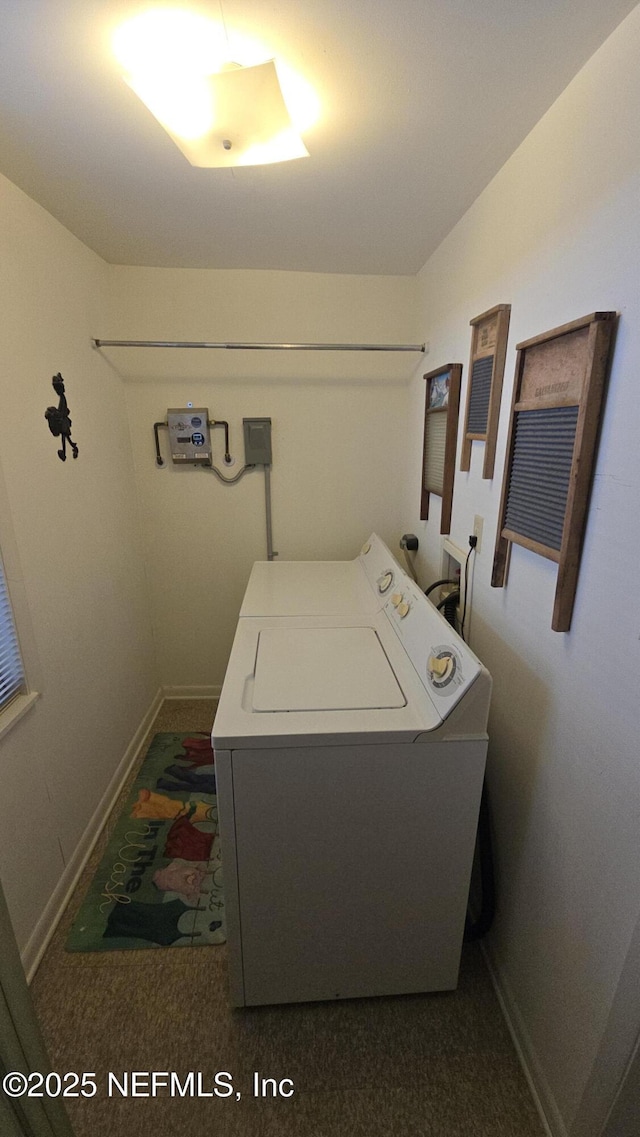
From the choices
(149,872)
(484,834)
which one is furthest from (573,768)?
(149,872)

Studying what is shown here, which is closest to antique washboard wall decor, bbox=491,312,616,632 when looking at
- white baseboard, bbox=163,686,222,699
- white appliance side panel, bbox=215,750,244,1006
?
white appliance side panel, bbox=215,750,244,1006

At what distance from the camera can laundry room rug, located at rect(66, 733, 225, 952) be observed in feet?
5.27

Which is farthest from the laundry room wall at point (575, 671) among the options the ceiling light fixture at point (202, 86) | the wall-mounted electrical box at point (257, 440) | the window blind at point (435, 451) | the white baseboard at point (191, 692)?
the white baseboard at point (191, 692)

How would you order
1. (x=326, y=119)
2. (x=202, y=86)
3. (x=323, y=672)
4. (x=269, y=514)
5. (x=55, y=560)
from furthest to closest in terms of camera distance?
1. (x=269, y=514)
2. (x=55, y=560)
3. (x=323, y=672)
4. (x=326, y=119)
5. (x=202, y=86)

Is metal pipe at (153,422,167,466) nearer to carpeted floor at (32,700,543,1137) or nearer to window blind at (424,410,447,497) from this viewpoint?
window blind at (424,410,447,497)

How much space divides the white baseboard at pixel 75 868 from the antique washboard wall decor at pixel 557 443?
1.94 meters

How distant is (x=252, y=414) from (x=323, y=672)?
1.71 metres

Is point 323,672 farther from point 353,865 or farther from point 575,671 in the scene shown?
point 575,671

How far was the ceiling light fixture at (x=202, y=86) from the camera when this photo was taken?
91 cm

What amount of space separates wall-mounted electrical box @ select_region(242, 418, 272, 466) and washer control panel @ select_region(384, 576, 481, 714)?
48.9 inches

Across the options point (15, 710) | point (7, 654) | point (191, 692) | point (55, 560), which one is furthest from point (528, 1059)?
point (191, 692)

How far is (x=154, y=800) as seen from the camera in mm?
2191

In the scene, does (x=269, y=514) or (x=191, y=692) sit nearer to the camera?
(x=269, y=514)

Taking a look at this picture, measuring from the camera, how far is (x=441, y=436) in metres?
1.98
